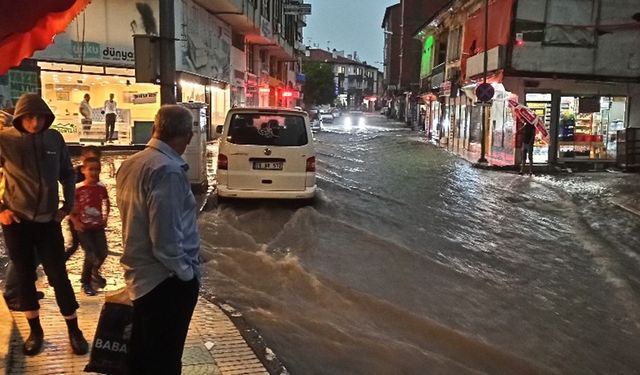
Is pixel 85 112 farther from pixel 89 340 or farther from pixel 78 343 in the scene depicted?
pixel 78 343

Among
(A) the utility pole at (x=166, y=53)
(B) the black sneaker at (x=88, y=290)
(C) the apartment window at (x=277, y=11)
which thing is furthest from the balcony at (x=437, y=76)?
(B) the black sneaker at (x=88, y=290)

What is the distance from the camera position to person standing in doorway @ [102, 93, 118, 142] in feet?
67.8

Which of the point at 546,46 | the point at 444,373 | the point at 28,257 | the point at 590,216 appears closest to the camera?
the point at 28,257

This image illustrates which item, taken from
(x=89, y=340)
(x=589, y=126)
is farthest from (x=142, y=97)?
(x=89, y=340)

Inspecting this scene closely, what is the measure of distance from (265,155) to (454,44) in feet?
76.2

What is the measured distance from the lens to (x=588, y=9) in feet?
67.1

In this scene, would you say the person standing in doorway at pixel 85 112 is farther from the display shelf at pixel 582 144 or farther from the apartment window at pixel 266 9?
the apartment window at pixel 266 9

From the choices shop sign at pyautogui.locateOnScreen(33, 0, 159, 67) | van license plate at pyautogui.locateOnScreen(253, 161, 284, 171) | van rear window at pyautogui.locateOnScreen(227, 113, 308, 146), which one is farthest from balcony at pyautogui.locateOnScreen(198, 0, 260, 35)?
van license plate at pyautogui.locateOnScreen(253, 161, 284, 171)

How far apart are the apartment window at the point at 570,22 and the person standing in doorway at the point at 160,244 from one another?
63.4 feet

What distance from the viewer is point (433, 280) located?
296 inches

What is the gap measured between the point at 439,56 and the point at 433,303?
111 ft

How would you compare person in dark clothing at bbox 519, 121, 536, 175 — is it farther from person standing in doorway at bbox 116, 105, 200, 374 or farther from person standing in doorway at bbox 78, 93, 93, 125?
person standing in doorway at bbox 116, 105, 200, 374

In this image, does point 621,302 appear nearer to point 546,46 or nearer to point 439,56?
point 546,46

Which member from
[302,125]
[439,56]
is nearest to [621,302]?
[302,125]
